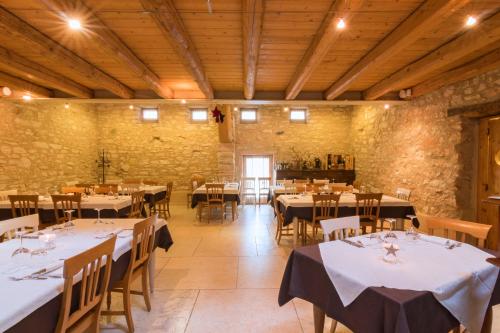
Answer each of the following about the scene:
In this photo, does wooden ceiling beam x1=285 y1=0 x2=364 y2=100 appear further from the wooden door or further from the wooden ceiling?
the wooden door

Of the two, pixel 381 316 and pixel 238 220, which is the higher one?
pixel 381 316

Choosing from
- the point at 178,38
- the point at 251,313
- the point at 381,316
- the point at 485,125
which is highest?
the point at 178,38

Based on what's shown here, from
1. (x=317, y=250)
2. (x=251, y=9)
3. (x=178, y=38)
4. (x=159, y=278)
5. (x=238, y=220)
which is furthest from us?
(x=238, y=220)

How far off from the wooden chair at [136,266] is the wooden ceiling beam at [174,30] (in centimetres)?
193

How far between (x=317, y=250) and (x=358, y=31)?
2692 mm

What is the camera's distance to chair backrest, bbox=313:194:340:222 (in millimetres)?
4148

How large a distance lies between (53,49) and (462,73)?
6059mm

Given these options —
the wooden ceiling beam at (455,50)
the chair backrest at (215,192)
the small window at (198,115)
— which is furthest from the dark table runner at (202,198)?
the wooden ceiling beam at (455,50)

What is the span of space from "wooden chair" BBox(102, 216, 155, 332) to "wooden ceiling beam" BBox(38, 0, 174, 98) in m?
2.14

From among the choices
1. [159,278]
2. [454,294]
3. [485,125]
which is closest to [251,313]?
[159,278]

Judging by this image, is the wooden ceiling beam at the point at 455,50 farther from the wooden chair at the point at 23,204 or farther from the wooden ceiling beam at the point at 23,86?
the wooden ceiling beam at the point at 23,86

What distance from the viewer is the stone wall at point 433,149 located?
4742 mm

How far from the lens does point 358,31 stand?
3.31 m

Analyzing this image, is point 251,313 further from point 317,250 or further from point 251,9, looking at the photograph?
point 251,9
